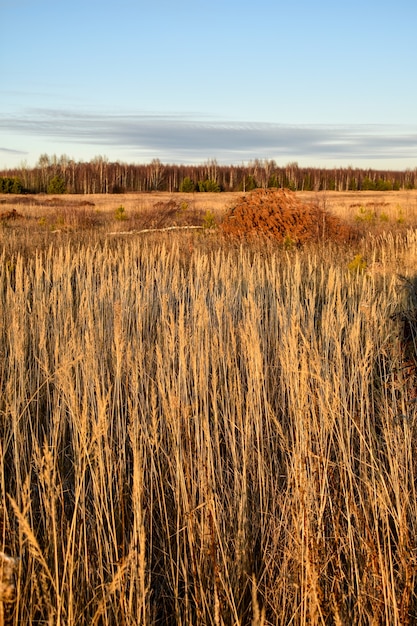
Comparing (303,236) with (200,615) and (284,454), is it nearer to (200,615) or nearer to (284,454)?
(284,454)

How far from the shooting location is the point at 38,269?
16.8 feet

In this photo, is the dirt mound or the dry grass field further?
the dirt mound

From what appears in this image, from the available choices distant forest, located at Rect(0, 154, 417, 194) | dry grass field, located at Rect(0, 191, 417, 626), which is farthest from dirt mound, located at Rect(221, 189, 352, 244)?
distant forest, located at Rect(0, 154, 417, 194)

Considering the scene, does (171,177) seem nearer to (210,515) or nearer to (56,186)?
(56,186)

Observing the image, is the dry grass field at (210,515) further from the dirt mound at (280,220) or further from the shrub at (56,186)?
the shrub at (56,186)

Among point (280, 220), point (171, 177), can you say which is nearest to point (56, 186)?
point (171, 177)

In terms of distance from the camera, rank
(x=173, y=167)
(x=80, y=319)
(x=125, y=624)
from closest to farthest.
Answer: (x=125, y=624) < (x=80, y=319) < (x=173, y=167)

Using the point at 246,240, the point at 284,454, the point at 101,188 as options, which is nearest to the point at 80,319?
the point at 284,454

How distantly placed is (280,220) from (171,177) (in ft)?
186

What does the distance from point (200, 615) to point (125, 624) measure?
0.68 feet

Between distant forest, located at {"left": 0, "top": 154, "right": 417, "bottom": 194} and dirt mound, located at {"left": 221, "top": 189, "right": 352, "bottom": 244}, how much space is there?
1729 inches

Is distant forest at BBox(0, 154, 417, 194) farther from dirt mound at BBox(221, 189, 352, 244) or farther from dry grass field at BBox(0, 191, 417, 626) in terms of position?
dry grass field at BBox(0, 191, 417, 626)

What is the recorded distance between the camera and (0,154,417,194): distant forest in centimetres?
5638

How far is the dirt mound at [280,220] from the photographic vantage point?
9891 millimetres
